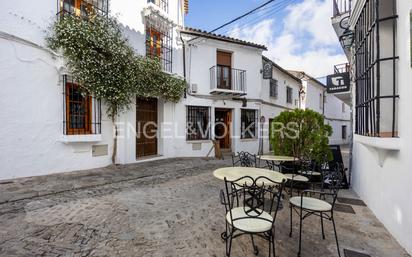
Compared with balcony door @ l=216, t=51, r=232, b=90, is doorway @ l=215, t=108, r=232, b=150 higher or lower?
lower

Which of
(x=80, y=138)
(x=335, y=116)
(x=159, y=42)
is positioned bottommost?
(x=80, y=138)

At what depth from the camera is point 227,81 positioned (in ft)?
38.7

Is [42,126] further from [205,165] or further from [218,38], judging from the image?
[218,38]

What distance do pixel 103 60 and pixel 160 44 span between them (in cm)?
358

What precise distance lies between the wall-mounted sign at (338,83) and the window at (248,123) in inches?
239

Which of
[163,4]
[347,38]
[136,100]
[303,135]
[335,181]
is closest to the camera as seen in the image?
[335,181]

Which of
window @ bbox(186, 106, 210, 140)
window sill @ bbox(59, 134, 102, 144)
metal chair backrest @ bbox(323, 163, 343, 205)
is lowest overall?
metal chair backrest @ bbox(323, 163, 343, 205)

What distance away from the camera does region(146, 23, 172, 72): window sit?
9.14m

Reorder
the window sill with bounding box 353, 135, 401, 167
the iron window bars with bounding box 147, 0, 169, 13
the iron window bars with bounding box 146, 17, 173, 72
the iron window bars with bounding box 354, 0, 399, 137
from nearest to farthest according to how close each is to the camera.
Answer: the window sill with bounding box 353, 135, 401, 167, the iron window bars with bounding box 354, 0, 399, 137, the iron window bars with bounding box 146, 17, 173, 72, the iron window bars with bounding box 147, 0, 169, 13

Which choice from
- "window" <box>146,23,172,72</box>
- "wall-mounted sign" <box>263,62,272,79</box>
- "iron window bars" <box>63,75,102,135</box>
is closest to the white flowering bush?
"iron window bars" <box>63,75,102,135</box>

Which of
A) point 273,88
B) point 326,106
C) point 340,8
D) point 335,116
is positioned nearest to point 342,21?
point 340,8

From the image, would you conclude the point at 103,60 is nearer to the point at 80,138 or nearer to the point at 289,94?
the point at 80,138

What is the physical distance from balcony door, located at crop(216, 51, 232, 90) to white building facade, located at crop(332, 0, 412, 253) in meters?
7.58

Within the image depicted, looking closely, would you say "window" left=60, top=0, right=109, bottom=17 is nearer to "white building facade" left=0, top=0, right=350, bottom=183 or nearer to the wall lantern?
"white building facade" left=0, top=0, right=350, bottom=183
